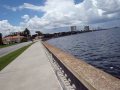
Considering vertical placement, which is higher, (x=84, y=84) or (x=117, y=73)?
(x=84, y=84)

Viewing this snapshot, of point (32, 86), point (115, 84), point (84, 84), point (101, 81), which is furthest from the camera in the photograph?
point (32, 86)

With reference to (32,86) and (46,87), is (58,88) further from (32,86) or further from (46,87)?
(32,86)

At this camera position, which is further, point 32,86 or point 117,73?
point 117,73

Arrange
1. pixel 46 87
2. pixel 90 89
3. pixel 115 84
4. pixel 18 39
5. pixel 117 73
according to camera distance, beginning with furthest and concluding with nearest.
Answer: pixel 18 39, pixel 117 73, pixel 46 87, pixel 115 84, pixel 90 89

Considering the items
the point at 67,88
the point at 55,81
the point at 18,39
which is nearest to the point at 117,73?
the point at 55,81

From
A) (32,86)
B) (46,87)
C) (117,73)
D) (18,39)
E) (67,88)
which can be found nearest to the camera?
(67,88)

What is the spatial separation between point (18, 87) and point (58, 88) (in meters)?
2.14

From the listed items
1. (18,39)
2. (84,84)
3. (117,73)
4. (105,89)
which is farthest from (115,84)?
(18,39)

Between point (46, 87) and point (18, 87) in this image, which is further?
point (18, 87)

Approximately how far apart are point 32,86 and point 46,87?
0.88 m

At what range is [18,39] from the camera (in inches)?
7343

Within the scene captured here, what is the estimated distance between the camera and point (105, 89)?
22.4ft

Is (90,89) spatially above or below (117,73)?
above

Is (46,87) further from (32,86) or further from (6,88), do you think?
(6,88)
